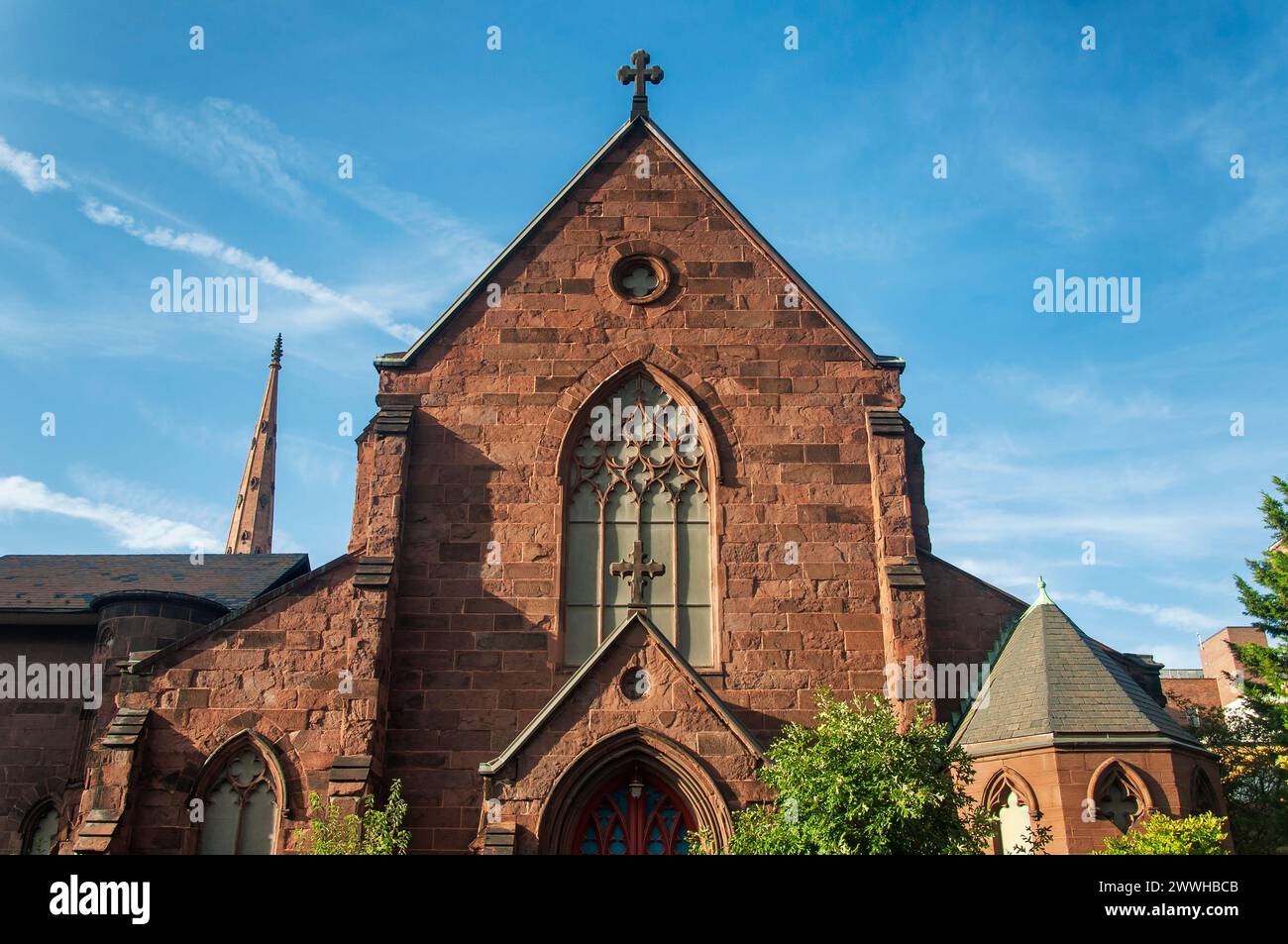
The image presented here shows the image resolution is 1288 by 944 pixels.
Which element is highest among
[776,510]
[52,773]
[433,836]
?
[776,510]

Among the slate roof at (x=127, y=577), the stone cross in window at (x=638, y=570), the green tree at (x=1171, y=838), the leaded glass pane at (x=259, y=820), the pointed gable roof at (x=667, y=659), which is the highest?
the slate roof at (x=127, y=577)

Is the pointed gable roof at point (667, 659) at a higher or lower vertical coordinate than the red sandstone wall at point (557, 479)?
lower

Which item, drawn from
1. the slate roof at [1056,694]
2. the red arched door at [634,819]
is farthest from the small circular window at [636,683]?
the slate roof at [1056,694]

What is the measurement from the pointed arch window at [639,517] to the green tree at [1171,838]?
6.25m

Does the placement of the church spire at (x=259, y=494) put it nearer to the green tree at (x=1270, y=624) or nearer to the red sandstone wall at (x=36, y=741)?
the red sandstone wall at (x=36, y=741)

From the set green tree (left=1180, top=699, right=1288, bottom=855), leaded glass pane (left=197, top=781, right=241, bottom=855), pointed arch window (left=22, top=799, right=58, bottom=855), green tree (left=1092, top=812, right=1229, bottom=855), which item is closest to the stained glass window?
Result: leaded glass pane (left=197, top=781, right=241, bottom=855)

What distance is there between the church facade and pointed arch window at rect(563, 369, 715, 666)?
5 centimetres

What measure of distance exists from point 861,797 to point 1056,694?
4.53m

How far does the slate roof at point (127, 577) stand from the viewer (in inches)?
918

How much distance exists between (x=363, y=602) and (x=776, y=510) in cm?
661

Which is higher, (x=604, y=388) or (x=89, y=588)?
(x=604, y=388)

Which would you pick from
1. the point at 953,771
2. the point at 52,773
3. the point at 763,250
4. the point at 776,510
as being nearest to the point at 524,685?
the point at 776,510

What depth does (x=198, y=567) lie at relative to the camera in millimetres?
25547
